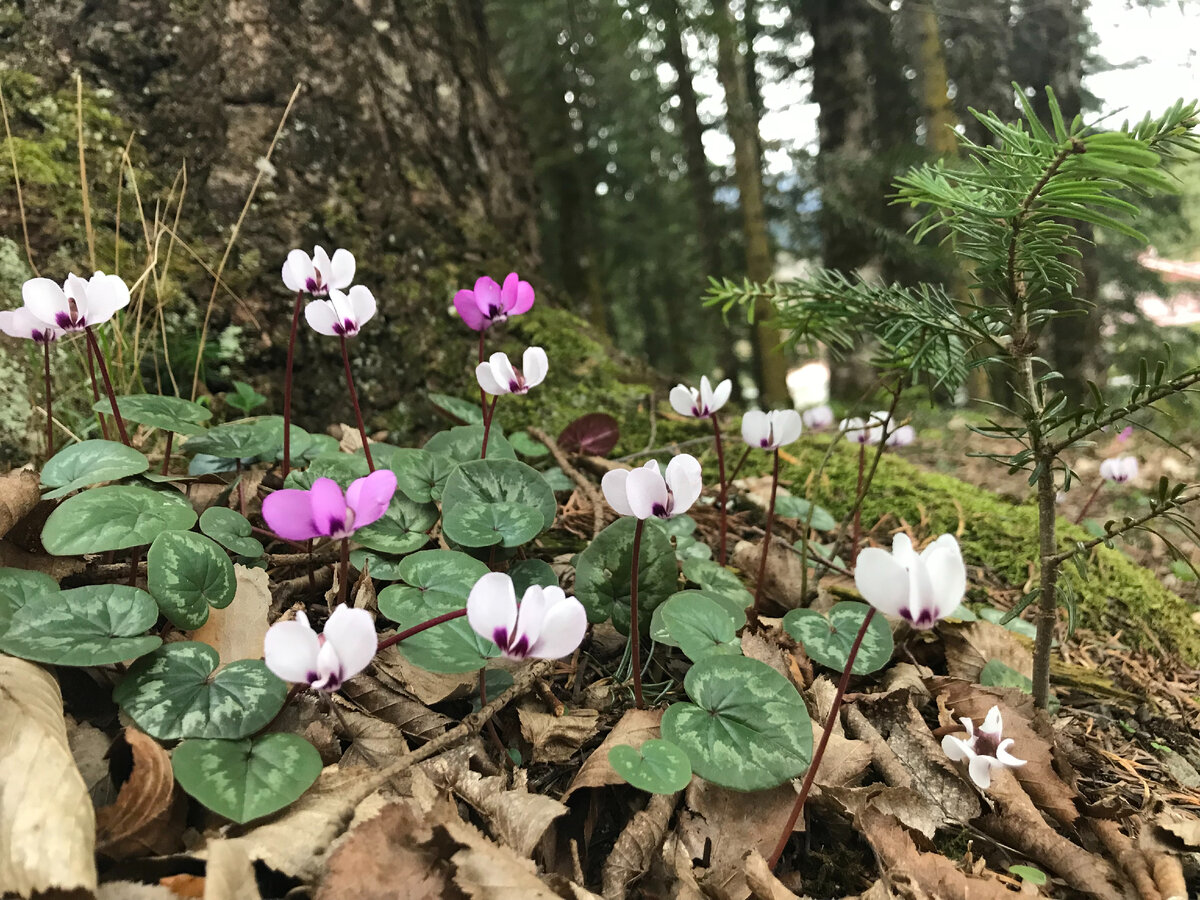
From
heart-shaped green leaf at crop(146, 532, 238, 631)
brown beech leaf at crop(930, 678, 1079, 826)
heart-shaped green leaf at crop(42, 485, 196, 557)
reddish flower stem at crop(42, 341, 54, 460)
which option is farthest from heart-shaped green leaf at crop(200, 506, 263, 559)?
brown beech leaf at crop(930, 678, 1079, 826)

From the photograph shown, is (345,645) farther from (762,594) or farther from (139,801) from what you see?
(762,594)

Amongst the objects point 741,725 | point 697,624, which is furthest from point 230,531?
point 741,725

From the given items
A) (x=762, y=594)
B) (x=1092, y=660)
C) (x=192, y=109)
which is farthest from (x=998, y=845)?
(x=192, y=109)

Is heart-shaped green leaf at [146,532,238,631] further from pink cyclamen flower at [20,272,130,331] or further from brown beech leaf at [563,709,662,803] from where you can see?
brown beech leaf at [563,709,662,803]

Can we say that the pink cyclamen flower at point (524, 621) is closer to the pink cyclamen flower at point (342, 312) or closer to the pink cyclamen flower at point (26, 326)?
the pink cyclamen flower at point (342, 312)

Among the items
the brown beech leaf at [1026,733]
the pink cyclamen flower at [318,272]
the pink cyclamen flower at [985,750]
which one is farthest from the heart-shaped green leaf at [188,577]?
the brown beech leaf at [1026,733]
